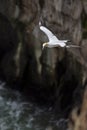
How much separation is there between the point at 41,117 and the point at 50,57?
1765 millimetres

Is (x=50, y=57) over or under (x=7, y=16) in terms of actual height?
under

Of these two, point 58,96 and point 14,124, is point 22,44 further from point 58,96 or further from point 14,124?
point 14,124

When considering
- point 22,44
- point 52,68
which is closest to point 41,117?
point 52,68

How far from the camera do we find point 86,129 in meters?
1.61

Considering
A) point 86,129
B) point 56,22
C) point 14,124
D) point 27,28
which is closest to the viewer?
point 86,129

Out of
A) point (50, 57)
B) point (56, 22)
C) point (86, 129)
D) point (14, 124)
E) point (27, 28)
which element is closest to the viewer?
point (86, 129)

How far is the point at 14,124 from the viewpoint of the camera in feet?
32.6

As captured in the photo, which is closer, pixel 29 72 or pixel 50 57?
pixel 50 57

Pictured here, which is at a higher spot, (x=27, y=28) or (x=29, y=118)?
(x=27, y=28)

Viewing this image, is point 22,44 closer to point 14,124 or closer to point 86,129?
point 14,124

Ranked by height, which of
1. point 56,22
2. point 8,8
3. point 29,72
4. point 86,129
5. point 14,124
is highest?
point 8,8

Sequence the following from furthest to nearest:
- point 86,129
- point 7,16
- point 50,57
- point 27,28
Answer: point 7,16
point 27,28
point 50,57
point 86,129

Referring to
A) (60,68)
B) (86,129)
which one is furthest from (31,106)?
(86,129)

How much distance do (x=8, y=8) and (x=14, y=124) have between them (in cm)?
417
